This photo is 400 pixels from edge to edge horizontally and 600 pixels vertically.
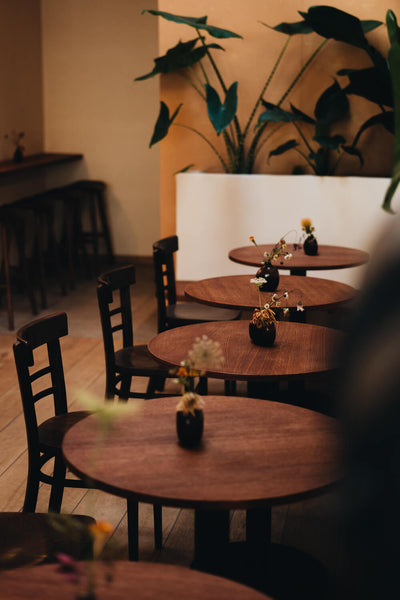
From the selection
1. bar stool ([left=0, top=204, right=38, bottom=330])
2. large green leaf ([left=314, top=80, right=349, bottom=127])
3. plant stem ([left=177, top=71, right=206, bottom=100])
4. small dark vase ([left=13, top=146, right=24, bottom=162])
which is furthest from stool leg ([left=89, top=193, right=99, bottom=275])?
large green leaf ([left=314, top=80, right=349, bottom=127])

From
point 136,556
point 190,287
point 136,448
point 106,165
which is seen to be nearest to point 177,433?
point 136,448

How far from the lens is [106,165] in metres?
8.20

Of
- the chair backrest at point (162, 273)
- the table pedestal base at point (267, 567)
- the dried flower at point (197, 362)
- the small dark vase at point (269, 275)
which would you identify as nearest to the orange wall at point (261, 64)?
the chair backrest at point (162, 273)

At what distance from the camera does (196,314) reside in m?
4.26

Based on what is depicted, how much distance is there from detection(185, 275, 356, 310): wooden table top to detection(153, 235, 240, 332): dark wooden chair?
1.02 feet

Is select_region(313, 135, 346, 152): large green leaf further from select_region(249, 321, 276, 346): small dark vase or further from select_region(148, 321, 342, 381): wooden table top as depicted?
select_region(249, 321, 276, 346): small dark vase

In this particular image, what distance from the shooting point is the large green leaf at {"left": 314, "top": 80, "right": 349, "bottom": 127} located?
516cm

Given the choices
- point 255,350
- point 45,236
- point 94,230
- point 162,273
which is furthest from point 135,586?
point 45,236

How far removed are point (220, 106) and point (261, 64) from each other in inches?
24.2

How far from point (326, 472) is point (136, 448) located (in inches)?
18.2

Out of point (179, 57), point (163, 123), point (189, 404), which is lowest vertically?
point (189, 404)

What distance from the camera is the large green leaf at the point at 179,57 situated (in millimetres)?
5184

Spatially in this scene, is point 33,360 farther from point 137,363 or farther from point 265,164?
point 265,164

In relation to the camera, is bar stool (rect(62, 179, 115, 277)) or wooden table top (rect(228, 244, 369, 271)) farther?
bar stool (rect(62, 179, 115, 277))
